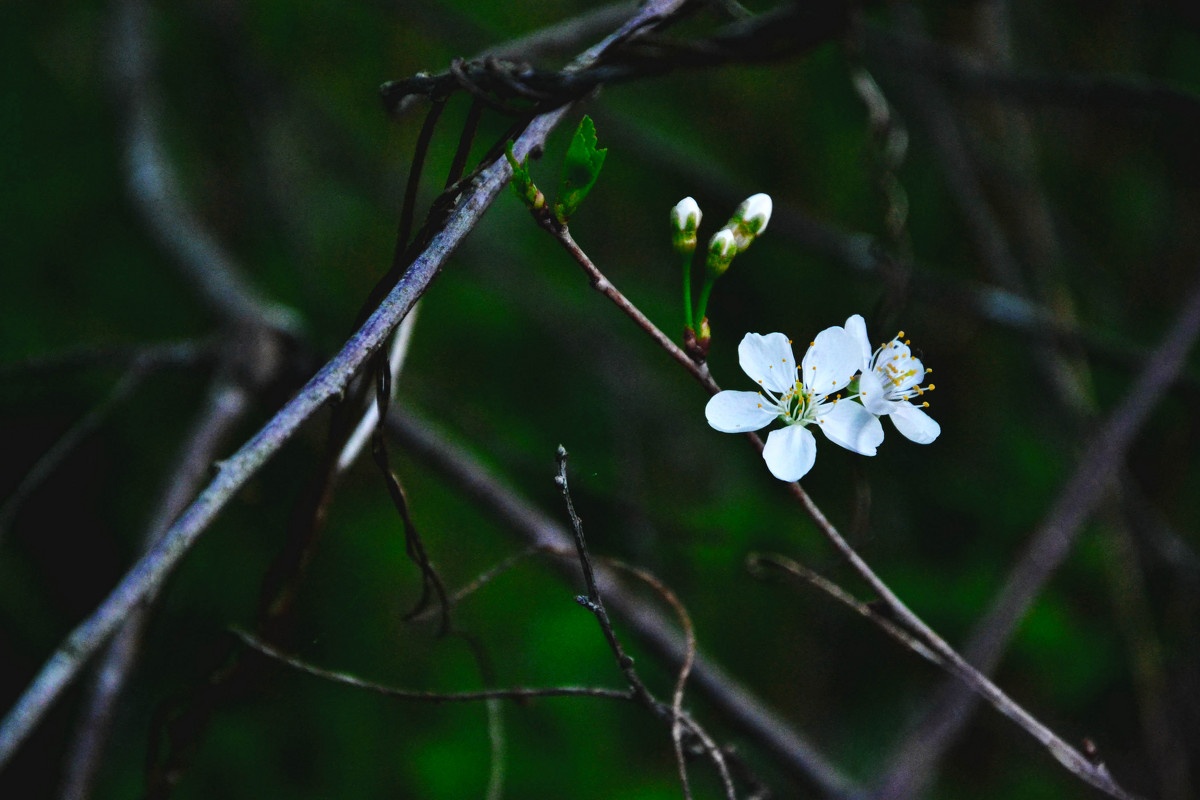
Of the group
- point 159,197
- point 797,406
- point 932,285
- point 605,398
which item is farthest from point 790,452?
point 159,197

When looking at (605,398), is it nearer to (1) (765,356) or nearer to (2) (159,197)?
(2) (159,197)

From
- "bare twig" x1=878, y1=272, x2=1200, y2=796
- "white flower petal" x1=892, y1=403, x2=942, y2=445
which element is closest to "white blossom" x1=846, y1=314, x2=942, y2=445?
"white flower petal" x1=892, y1=403, x2=942, y2=445

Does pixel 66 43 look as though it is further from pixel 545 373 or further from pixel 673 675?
pixel 673 675

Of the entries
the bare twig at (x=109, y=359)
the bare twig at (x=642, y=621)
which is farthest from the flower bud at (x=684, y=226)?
the bare twig at (x=109, y=359)

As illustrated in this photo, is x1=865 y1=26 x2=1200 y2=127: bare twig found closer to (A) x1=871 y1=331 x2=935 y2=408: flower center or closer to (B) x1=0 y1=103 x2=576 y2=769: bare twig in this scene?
(A) x1=871 y1=331 x2=935 y2=408: flower center

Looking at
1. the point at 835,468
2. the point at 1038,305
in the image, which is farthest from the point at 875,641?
the point at 1038,305

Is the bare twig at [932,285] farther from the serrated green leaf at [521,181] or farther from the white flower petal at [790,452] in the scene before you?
the serrated green leaf at [521,181]
